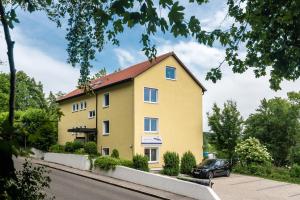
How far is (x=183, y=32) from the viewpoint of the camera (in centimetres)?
410

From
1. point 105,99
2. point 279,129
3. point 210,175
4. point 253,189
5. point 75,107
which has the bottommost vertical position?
point 253,189

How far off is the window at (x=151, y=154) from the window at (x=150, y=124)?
177cm

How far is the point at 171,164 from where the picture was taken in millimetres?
33188

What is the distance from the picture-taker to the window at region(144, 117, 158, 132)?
119 ft

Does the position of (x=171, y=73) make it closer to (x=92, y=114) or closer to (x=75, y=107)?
(x=92, y=114)

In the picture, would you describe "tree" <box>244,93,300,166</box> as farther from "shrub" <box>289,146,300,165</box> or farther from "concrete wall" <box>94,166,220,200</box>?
"concrete wall" <box>94,166,220,200</box>

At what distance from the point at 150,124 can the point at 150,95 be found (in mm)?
2645

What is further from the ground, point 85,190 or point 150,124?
point 150,124

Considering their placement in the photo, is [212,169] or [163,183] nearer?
[163,183]

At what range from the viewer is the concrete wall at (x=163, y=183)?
22.5m

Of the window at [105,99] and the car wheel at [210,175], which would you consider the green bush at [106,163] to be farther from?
the window at [105,99]

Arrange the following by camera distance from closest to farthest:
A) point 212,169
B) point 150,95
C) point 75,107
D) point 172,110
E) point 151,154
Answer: point 212,169, point 151,154, point 150,95, point 172,110, point 75,107

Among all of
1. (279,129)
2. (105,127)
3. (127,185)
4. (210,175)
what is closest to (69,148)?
(105,127)

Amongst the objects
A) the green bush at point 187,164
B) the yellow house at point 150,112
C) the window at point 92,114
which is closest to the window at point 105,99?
the yellow house at point 150,112
